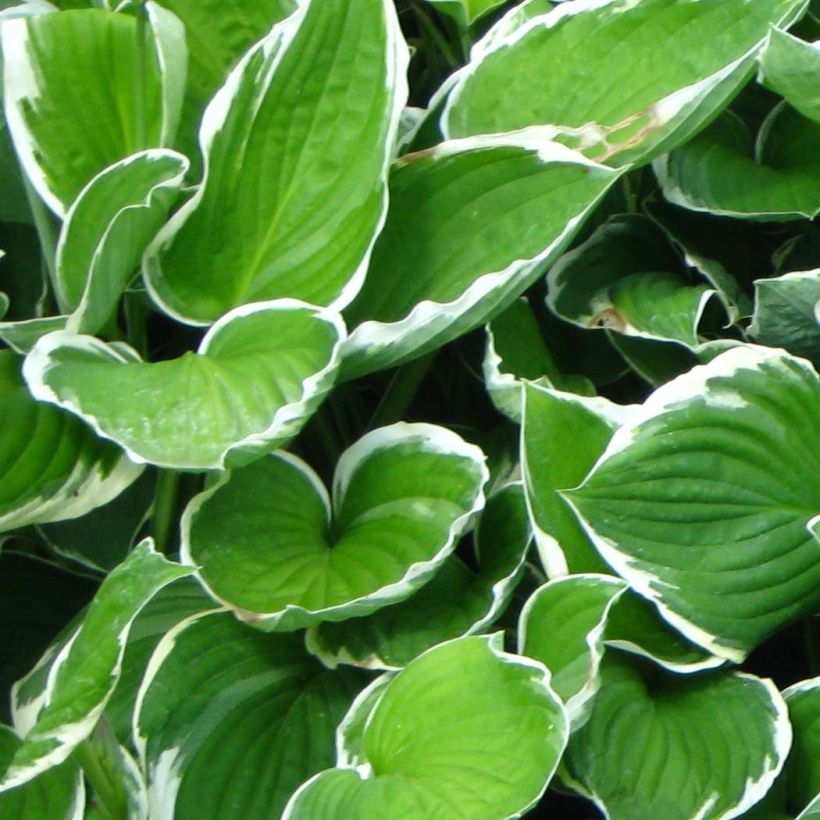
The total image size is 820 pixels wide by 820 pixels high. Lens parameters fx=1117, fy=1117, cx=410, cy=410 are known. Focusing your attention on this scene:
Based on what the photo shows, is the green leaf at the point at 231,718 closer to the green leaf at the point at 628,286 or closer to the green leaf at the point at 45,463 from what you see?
the green leaf at the point at 45,463

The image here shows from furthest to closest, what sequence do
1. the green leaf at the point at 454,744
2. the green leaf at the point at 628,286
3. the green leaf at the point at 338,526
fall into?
1. the green leaf at the point at 628,286
2. the green leaf at the point at 338,526
3. the green leaf at the point at 454,744

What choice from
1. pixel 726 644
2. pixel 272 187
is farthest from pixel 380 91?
pixel 726 644

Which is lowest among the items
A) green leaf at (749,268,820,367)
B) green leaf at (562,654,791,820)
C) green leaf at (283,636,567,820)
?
green leaf at (562,654,791,820)

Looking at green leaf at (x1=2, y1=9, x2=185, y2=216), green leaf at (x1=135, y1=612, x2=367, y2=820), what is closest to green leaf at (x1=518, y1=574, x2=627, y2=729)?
green leaf at (x1=135, y1=612, x2=367, y2=820)

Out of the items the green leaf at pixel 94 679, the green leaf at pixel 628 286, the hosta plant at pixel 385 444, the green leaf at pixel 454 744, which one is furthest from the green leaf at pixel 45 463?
the green leaf at pixel 628 286

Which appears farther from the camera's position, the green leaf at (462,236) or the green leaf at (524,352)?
the green leaf at (524,352)

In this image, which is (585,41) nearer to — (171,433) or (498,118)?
(498,118)

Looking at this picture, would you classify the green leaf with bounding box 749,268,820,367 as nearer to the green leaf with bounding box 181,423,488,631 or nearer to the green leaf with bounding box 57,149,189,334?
the green leaf with bounding box 181,423,488,631

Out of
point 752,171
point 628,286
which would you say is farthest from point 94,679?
point 752,171
